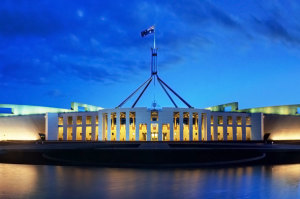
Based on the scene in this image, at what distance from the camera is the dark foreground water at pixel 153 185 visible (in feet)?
27.0

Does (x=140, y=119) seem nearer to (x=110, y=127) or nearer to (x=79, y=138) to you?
(x=110, y=127)

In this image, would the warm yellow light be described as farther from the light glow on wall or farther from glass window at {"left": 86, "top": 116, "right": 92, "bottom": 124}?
glass window at {"left": 86, "top": 116, "right": 92, "bottom": 124}

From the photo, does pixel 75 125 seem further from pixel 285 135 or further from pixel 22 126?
pixel 285 135

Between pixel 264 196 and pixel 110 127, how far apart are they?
139 feet

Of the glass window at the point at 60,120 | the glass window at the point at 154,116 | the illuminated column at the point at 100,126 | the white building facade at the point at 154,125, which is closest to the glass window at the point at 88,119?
the white building facade at the point at 154,125

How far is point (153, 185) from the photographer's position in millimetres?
9680

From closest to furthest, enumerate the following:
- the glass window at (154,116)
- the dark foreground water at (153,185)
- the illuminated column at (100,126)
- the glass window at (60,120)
→ the dark foreground water at (153,185) → the glass window at (154,116) → the illuminated column at (100,126) → the glass window at (60,120)

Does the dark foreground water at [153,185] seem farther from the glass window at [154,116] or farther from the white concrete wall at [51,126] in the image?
the white concrete wall at [51,126]

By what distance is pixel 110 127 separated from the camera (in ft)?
162

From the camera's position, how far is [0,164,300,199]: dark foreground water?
8227 mm

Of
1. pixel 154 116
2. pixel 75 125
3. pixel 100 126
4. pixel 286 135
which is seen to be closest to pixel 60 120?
pixel 75 125

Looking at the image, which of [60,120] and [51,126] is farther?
[60,120]

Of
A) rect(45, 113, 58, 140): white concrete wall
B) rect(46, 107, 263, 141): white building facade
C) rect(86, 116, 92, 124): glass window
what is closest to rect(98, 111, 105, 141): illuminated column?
rect(46, 107, 263, 141): white building facade

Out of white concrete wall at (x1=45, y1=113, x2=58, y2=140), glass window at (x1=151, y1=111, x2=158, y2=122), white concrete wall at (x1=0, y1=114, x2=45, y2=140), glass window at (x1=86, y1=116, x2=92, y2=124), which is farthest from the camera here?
white concrete wall at (x1=0, y1=114, x2=45, y2=140)
